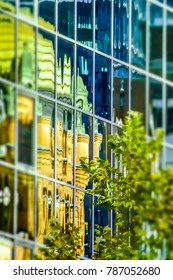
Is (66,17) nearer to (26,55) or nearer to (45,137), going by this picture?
(26,55)

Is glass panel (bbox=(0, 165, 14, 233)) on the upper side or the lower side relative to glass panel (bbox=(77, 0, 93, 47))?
lower

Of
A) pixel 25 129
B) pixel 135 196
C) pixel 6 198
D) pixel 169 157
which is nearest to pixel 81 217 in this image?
pixel 169 157

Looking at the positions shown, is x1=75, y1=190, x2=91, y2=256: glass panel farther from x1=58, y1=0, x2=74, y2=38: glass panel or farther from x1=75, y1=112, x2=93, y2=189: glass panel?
x1=58, y1=0, x2=74, y2=38: glass panel

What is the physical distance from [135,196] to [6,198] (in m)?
2.20

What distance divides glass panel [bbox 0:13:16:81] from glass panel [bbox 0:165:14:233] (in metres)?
1.51

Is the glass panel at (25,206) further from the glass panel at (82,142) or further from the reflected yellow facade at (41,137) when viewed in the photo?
the glass panel at (82,142)

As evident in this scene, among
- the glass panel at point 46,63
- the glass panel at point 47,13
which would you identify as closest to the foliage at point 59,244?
the glass panel at point 46,63

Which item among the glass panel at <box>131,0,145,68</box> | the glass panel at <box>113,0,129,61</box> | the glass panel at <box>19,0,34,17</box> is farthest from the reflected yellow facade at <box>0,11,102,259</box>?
the glass panel at <box>131,0,145,68</box>

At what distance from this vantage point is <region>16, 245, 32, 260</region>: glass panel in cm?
2275

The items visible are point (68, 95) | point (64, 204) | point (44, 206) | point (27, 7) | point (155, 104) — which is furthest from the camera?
point (68, 95)

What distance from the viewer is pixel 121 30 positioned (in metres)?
25.6

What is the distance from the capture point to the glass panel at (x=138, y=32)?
2475 centimetres

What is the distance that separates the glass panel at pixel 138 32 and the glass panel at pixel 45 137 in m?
1.90
